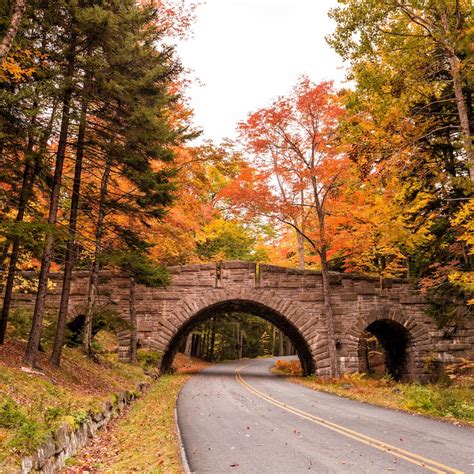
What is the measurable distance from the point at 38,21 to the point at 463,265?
592 inches

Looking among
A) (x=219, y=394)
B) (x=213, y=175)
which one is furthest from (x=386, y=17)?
(x=213, y=175)

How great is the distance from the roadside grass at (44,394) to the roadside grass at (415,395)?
295 inches

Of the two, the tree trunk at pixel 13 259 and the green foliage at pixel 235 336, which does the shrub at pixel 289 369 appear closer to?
the green foliage at pixel 235 336

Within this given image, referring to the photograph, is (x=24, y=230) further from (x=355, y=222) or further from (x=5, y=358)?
(x=355, y=222)

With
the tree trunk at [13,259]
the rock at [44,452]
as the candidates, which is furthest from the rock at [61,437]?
the tree trunk at [13,259]

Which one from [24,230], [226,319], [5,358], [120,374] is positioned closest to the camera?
[24,230]

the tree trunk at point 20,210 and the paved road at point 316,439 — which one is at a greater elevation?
the tree trunk at point 20,210

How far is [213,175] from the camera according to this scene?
26.7 m

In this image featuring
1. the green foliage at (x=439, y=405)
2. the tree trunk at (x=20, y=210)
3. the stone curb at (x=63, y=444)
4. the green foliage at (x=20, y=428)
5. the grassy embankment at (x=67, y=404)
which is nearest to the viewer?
the green foliage at (x=20, y=428)

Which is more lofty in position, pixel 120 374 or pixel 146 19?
pixel 146 19

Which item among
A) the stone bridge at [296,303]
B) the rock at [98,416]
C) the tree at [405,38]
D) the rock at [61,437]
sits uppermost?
the tree at [405,38]

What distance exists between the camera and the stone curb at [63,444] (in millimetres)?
4352

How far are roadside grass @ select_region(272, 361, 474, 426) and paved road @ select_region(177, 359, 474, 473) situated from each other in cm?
68

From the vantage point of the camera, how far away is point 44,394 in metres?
7.08
